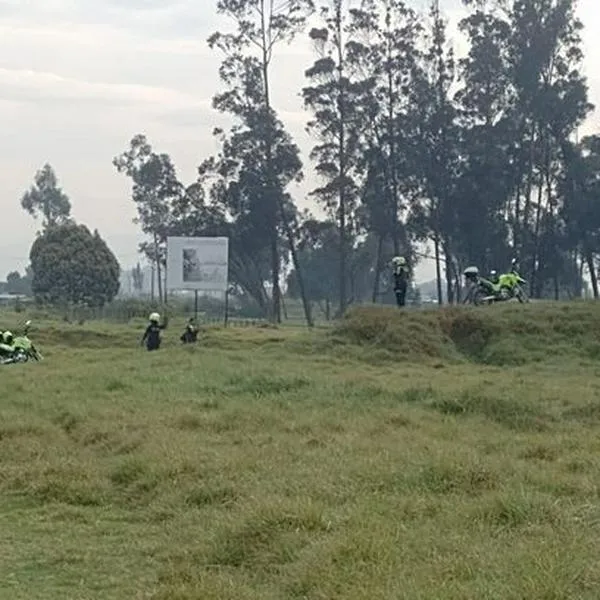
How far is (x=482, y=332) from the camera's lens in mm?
24266

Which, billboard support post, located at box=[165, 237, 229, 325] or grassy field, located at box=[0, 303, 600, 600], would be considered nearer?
grassy field, located at box=[0, 303, 600, 600]

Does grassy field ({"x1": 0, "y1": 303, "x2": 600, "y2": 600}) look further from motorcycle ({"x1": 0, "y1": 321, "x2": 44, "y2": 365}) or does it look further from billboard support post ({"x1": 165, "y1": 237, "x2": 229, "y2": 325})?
billboard support post ({"x1": 165, "y1": 237, "x2": 229, "y2": 325})

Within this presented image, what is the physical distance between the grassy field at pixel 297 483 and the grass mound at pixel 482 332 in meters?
2.55

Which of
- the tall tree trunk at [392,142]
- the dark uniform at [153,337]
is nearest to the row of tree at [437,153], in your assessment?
the tall tree trunk at [392,142]

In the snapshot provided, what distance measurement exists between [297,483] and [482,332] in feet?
52.8

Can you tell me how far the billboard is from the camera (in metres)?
36.9

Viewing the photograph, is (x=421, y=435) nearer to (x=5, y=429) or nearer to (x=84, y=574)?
(x=5, y=429)

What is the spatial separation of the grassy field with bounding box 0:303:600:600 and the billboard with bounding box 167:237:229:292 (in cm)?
1661

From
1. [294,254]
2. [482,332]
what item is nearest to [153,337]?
[482,332]

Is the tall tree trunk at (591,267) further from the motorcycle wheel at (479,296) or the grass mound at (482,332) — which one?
the grass mound at (482,332)

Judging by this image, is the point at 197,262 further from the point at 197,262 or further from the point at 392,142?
the point at 392,142

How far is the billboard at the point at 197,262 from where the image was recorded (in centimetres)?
3688

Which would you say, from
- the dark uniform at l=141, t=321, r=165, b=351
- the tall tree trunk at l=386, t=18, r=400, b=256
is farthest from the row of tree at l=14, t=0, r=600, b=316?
the dark uniform at l=141, t=321, r=165, b=351

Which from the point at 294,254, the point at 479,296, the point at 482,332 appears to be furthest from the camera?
the point at 294,254
